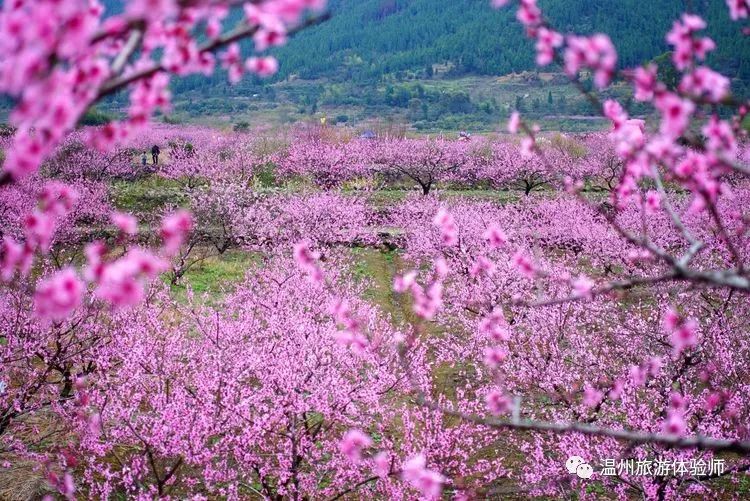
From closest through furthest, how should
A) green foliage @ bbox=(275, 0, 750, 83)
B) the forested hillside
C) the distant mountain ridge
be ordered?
the forested hillside, the distant mountain ridge, green foliage @ bbox=(275, 0, 750, 83)

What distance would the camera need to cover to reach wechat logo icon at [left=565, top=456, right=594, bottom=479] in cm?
673

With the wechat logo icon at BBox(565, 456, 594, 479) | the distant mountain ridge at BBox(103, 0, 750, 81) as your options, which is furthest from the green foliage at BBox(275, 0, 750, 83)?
the wechat logo icon at BBox(565, 456, 594, 479)

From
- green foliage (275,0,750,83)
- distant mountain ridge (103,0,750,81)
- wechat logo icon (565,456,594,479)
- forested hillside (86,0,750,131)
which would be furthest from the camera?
green foliage (275,0,750,83)

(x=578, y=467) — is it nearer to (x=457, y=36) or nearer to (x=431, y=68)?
(x=431, y=68)

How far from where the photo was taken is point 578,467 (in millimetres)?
6754

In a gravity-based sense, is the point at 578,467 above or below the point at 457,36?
below

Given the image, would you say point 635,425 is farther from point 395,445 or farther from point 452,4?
point 452,4

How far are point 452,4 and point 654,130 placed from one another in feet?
506

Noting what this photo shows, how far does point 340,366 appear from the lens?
7859 mm

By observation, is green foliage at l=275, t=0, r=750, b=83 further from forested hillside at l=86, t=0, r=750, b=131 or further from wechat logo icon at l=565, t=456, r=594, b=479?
wechat logo icon at l=565, t=456, r=594, b=479

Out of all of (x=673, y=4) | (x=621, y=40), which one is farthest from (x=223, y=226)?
(x=673, y=4)

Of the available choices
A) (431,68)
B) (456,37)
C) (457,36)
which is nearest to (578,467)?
(431,68)

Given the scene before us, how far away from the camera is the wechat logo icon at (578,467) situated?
673cm

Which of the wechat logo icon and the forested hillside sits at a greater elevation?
the forested hillside
